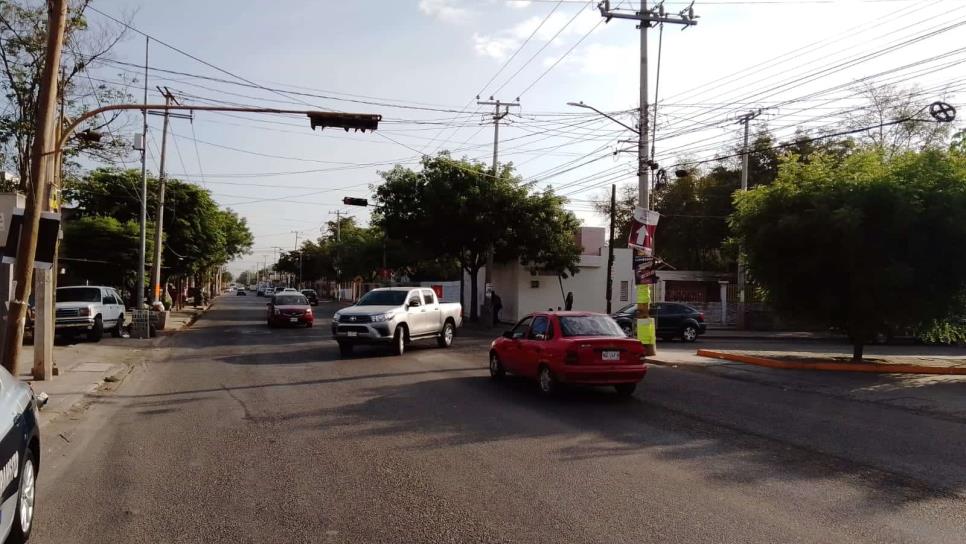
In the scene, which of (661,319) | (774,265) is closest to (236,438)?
(774,265)

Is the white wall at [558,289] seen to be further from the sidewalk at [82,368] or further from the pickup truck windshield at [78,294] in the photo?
the pickup truck windshield at [78,294]

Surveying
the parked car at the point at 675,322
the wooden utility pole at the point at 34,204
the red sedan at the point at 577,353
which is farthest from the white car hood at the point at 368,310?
the parked car at the point at 675,322

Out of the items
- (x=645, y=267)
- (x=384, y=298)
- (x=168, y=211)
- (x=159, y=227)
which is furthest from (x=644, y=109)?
(x=168, y=211)

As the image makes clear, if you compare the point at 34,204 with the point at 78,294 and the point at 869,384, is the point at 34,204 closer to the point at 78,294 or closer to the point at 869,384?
the point at 78,294

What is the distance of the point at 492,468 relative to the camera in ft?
24.3

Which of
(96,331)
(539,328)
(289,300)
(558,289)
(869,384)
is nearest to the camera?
(539,328)

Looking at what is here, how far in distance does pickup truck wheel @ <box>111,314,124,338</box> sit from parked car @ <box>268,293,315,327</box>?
6.49m

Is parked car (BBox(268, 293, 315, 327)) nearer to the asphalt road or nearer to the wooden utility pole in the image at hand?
the asphalt road

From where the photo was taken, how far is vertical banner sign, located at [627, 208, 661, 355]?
65.3 feet

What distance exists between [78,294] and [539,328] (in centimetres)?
1760

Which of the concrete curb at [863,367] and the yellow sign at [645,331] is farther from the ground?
the yellow sign at [645,331]

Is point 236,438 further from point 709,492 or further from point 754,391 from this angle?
point 754,391

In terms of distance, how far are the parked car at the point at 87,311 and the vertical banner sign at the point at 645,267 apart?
16.6 m

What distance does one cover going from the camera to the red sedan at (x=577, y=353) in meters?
11.9
